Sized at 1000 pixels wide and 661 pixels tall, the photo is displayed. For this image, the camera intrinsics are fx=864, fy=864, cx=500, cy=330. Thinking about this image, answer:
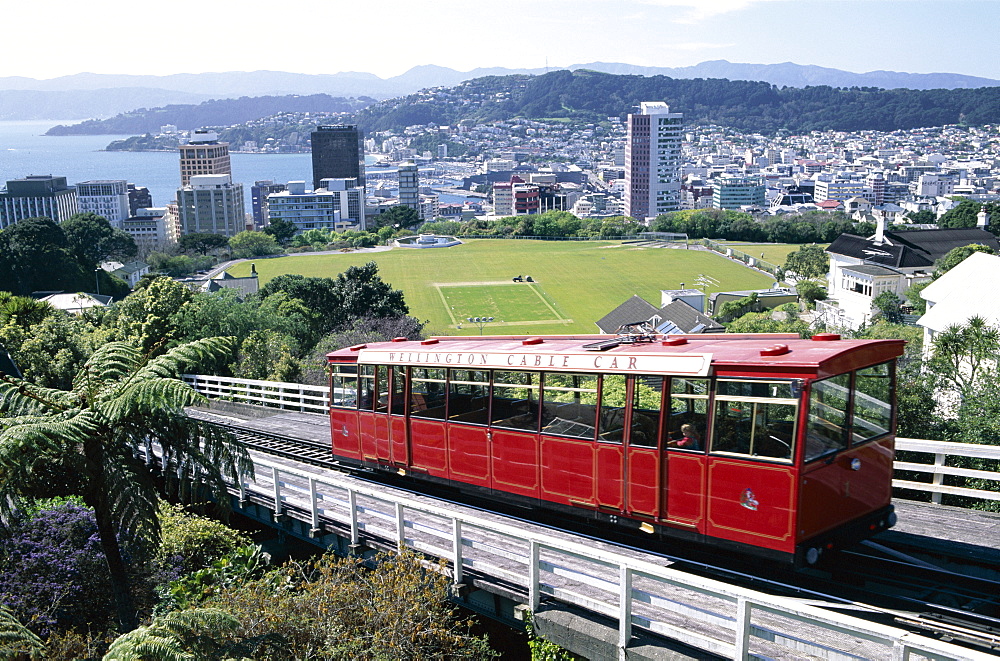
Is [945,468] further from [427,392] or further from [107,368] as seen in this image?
[107,368]

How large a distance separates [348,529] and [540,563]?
418cm

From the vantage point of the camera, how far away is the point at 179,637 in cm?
858

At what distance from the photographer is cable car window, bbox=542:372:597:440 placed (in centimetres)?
1208

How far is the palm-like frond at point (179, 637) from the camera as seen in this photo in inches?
321

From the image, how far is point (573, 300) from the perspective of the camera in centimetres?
9812

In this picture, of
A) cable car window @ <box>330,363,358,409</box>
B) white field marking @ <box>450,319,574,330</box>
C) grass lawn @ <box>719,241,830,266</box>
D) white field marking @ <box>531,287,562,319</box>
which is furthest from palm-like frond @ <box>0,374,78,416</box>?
grass lawn @ <box>719,241,830,266</box>

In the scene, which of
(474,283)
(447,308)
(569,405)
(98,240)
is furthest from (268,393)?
(98,240)

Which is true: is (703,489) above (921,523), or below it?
above

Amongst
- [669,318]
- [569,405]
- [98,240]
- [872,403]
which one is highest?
[872,403]

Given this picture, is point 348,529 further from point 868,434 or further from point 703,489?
point 868,434

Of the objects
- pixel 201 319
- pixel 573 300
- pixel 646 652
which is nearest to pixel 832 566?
pixel 646 652

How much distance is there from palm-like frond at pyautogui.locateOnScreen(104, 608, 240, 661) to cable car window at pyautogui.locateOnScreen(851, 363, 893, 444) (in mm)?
7398

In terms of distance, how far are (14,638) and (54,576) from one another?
3.30m

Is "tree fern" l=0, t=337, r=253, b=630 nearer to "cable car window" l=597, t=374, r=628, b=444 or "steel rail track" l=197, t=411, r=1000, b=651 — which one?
"cable car window" l=597, t=374, r=628, b=444
